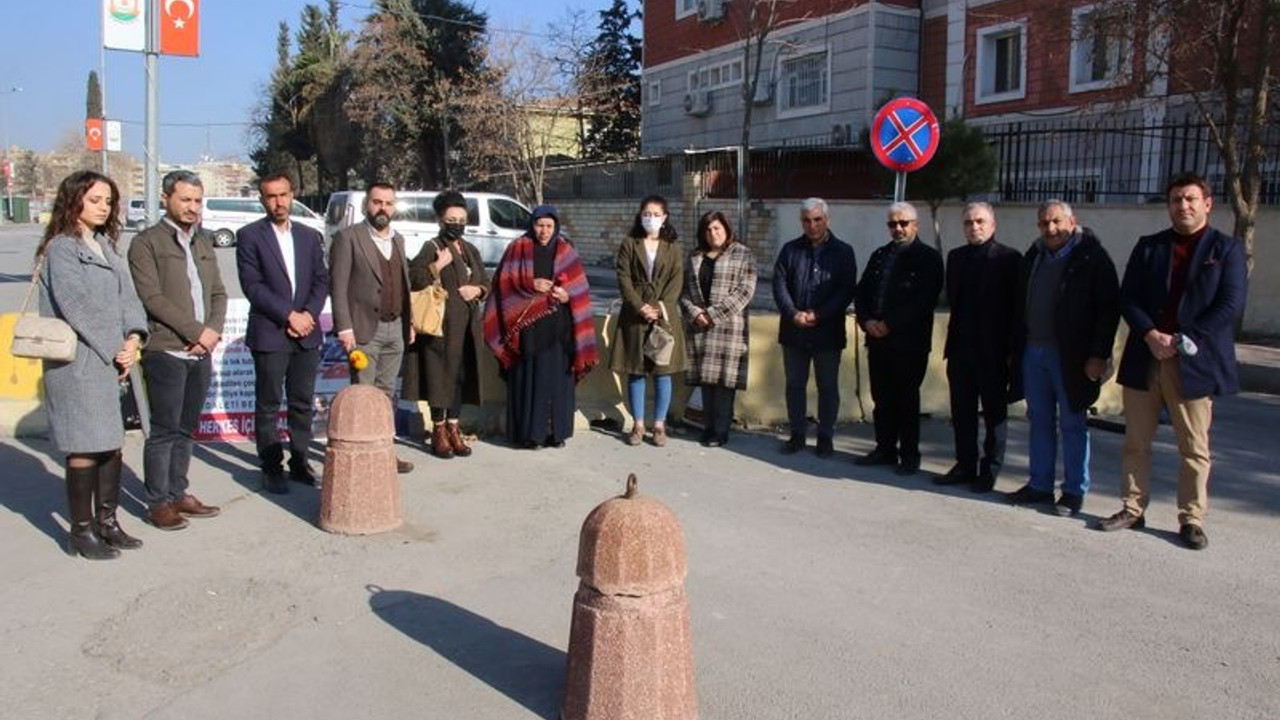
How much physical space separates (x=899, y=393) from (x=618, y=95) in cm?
3002

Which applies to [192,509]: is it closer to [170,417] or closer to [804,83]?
[170,417]

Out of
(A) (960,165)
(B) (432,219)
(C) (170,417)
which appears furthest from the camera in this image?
(B) (432,219)

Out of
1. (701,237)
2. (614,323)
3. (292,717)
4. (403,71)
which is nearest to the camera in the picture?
(292,717)

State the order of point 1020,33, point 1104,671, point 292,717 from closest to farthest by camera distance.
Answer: point 292,717 → point 1104,671 → point 1020,33

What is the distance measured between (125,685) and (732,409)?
16.2 feet

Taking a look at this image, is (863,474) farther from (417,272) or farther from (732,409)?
(417,272)

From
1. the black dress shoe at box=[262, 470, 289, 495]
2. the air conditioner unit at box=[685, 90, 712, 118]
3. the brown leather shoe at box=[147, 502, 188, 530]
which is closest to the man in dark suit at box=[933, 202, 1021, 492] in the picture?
the black dress shoe at box=[262, 470, 289, 495]

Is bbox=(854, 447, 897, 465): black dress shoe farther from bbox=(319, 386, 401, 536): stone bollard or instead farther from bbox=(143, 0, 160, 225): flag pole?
bbox=(143, 0, 160, 225): flag pole

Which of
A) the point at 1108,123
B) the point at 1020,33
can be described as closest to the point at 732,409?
the point at 1108,123

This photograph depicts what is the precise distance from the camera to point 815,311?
7.27 m

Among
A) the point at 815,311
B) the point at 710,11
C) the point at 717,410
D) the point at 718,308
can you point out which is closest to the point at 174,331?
the point at 718,308

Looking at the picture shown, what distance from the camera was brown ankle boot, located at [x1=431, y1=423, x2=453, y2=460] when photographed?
23.7 feet

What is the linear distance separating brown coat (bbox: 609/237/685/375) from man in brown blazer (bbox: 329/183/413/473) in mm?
1631

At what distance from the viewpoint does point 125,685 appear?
12.5 feet
